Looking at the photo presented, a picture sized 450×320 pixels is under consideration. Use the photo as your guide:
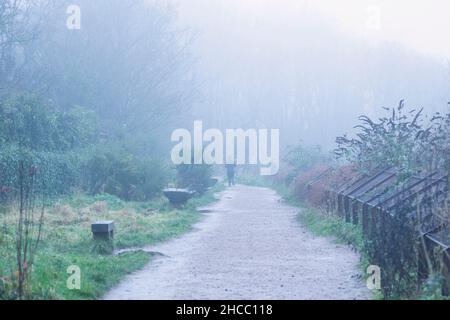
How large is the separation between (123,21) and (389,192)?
1094 inches

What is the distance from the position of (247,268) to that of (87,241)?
3.62m

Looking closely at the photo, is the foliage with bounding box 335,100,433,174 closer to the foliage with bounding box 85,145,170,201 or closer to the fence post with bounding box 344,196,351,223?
the fence post with bounding box 344,196,351,223

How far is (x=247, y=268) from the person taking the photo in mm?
11289

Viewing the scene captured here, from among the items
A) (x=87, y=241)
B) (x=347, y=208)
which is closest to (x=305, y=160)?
(x=347, y=208)

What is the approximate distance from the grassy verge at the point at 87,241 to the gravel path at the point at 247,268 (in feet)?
1.22

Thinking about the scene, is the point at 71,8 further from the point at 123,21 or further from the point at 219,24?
the point at 219,24

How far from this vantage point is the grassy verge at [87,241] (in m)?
8.81

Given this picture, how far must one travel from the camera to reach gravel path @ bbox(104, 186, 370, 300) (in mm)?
9023

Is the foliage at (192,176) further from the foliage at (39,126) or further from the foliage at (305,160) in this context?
the foliage at (305,160)

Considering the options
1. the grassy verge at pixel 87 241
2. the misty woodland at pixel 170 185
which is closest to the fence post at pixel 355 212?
the misty woodland at pixel 170 185

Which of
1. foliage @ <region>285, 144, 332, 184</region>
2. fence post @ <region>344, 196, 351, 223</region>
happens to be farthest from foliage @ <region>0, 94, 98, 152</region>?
foliage @ <region>285, 144, 332, 184</region>

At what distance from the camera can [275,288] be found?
9.38 meters

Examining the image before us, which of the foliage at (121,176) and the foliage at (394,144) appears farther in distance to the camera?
the foliage at (121,176)

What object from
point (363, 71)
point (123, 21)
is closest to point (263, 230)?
point (123, 21)
